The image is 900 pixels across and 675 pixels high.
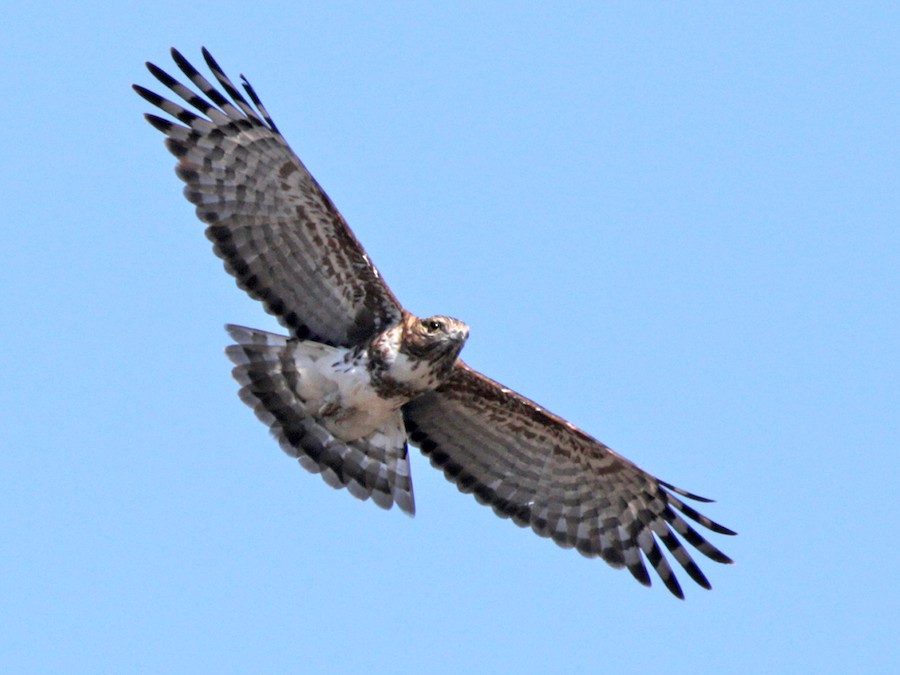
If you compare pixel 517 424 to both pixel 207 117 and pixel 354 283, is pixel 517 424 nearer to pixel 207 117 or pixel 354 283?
pixel 354 283

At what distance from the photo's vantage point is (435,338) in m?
12.9

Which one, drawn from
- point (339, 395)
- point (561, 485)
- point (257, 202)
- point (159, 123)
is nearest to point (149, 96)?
point (159, 123)

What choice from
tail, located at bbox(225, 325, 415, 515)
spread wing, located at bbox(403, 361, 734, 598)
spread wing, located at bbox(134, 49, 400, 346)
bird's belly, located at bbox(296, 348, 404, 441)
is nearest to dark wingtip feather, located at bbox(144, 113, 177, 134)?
spread wing, located at bbox(134, 49, 400, 346)

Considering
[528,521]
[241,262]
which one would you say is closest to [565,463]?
[528,521]

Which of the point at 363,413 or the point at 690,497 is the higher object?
the point at 690,497

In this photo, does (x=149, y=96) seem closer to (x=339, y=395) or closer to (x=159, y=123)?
(x=159, y=123)

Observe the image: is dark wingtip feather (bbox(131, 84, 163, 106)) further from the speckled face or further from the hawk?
the speckled face

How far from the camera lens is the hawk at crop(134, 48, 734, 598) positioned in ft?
42.8

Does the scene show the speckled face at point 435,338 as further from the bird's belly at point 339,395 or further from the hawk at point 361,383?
the bird's belly at point 339,395

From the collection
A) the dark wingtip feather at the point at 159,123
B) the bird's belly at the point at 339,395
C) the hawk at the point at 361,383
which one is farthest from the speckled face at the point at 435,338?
the dark wingtip feather at the point at 159,123

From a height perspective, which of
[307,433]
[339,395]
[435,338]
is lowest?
[307,433]

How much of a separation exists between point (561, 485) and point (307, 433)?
2.05 m

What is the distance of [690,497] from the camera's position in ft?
45.2

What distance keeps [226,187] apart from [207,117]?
0.51 meters
